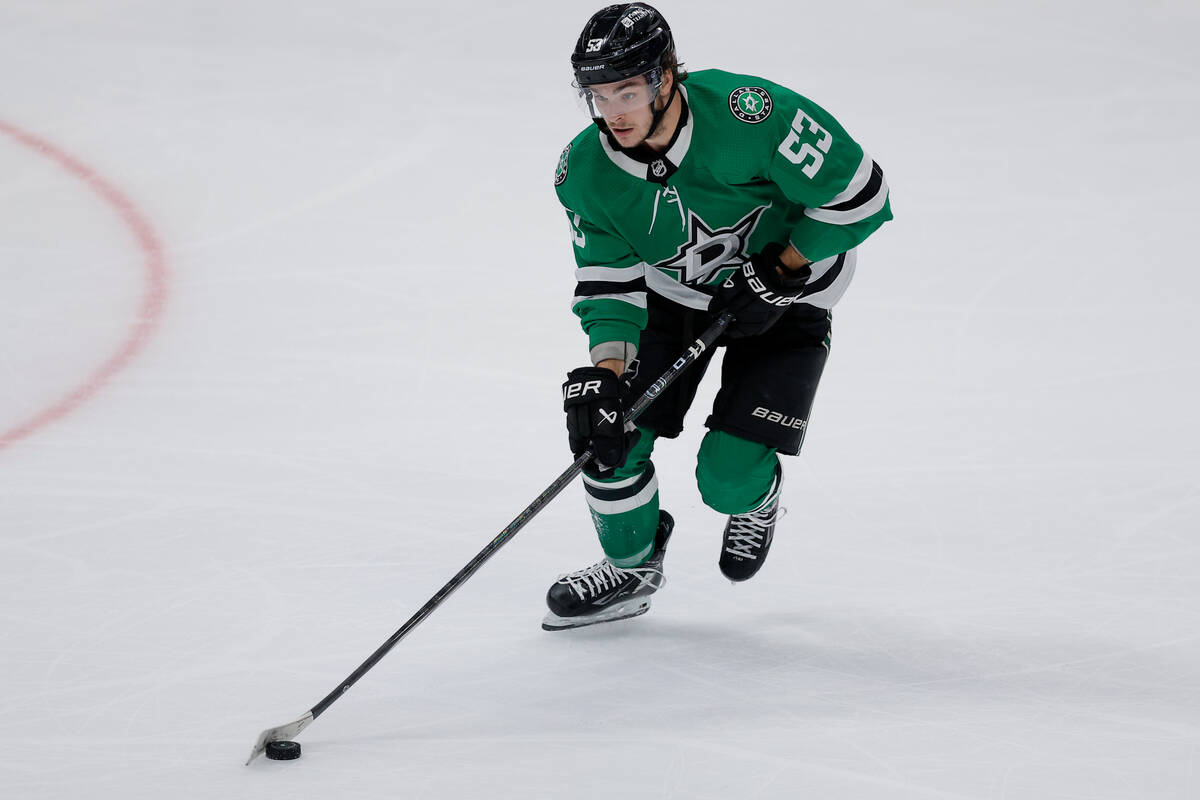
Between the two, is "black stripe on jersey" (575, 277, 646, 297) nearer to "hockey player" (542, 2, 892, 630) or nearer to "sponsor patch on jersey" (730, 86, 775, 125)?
"hockey player" (542, 2, 892, 630)

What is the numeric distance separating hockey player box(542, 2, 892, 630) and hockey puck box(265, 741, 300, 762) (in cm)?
69

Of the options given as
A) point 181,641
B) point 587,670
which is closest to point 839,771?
point 587,670

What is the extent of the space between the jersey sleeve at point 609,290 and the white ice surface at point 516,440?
2.04ft

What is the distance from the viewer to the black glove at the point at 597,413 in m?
2.44

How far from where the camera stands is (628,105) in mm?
2311

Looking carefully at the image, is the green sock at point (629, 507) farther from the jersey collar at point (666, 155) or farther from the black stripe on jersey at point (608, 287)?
the jersey collar at point (666, 155)

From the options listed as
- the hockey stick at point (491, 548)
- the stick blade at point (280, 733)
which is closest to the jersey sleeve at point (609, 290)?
the hockey stick at point (491, 548)

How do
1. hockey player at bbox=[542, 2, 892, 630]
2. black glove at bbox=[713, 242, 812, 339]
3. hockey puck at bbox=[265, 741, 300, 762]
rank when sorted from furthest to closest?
black glove at bbox=[713, 242, 812, 339], hockey player at bbox=[542, 2, 892, 630], hockey puck at bbox=[265, 741, 300, 762]

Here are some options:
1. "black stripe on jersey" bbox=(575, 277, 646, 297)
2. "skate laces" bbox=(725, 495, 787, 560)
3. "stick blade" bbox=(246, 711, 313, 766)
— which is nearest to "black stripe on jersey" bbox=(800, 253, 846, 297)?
"black stripe on jersey" bbox=(575, 277, 646, 297)

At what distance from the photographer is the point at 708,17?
630 centimetres

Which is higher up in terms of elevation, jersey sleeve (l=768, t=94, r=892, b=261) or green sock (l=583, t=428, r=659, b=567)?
jersey sleeve (l=768, t=94, r=892, b=261)

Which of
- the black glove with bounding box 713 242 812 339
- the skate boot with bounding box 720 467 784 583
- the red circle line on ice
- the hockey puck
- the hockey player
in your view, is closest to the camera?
the hockey puck

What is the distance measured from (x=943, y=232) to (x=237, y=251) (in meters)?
2.44

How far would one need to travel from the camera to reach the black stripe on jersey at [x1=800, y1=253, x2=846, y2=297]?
2676mm
